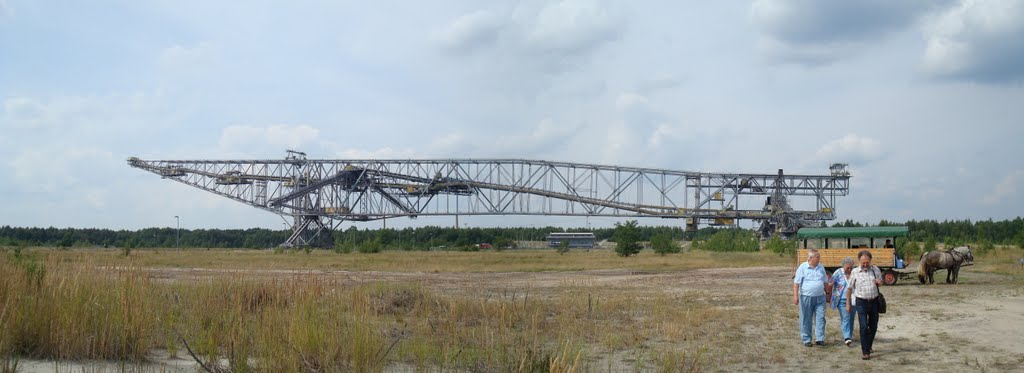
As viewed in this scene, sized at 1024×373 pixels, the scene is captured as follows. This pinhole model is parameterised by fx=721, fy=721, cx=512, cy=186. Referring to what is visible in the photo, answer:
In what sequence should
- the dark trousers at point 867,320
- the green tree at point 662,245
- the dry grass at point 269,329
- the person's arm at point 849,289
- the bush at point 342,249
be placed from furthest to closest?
1. the bush at point 342,249
2. the green tree at point 662,245
3. the person's arm at point 849,289
4. the dark trousers at point 867,320
5. the dry grass at point 269,329

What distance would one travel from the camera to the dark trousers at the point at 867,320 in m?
11.3

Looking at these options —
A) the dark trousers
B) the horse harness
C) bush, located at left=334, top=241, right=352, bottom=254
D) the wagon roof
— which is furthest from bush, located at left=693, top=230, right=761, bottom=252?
the dark trousers

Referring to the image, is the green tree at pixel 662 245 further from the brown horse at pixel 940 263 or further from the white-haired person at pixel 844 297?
the white-haired person at pixel 844 297

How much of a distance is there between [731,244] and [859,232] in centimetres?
5473

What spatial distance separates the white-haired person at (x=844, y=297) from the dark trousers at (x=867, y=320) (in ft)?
1.83

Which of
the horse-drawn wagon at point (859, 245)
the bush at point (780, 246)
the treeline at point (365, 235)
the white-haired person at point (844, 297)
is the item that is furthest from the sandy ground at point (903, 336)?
the treeline at point (365, 235)

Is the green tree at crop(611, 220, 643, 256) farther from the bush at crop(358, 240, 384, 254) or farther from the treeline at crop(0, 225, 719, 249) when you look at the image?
the treeline at crop(0, 225, 719, 249)

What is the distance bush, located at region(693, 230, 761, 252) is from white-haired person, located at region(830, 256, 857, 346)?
64.7m

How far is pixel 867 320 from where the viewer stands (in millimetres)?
11430

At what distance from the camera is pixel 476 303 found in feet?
52.2

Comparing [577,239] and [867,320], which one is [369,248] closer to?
[867,320]

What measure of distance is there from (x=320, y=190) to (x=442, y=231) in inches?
2196

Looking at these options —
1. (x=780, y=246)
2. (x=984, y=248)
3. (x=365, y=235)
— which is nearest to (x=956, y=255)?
(x=780, y=246)

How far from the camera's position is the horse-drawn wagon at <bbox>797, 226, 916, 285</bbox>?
88.5 ft
